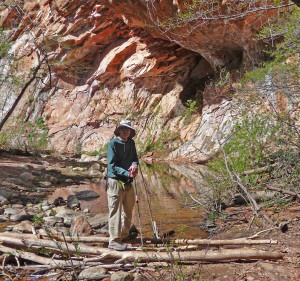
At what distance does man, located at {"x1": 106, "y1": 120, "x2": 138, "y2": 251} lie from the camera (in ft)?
13.0

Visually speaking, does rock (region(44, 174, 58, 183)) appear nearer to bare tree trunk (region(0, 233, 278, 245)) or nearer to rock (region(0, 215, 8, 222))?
rock (region(0, 215, 8, 222))

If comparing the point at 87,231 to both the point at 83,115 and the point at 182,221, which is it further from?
the point at 83,115

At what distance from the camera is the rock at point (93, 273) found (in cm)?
309

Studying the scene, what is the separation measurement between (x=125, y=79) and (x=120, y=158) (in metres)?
21.6

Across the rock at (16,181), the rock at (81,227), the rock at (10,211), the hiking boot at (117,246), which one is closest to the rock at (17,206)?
the rock at (10,211)

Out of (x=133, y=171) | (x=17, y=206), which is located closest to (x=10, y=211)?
(x=17, y=206)

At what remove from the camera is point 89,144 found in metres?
25.5

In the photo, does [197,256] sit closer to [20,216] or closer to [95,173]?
[20,216]

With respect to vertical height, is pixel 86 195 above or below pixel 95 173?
above

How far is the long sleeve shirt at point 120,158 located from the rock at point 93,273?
1215 mm

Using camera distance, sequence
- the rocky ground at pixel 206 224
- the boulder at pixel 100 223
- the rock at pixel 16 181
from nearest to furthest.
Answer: the rocky ground at pixel 206 224, the boulder at pixel 100 223, the rock at pixel 16 181

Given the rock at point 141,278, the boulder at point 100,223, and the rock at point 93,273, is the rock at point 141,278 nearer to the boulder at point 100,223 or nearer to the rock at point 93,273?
the rock at point 93,273

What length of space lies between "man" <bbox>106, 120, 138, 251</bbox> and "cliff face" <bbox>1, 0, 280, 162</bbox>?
40.5 feet

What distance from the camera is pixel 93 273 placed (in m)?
3.14
